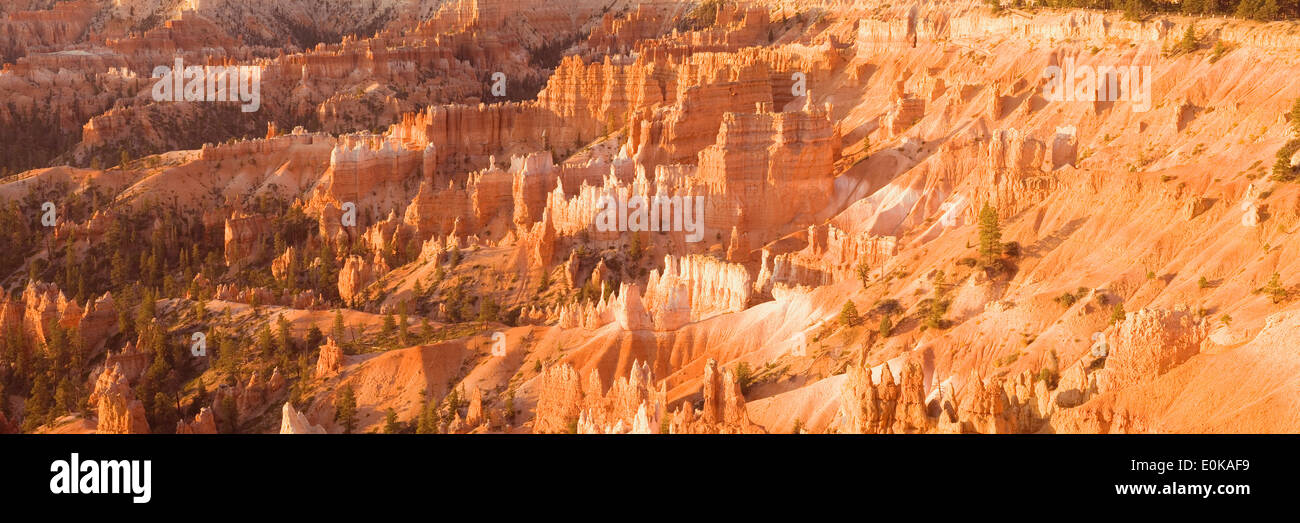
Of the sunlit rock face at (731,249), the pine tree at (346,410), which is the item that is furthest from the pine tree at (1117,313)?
the pine tree at (346,410)

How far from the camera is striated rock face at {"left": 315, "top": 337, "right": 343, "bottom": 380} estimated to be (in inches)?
2160

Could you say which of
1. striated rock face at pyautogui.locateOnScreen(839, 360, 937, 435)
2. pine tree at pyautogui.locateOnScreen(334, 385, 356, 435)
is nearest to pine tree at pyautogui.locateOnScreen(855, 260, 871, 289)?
striated rock face at pyautogui.locateOnScreen(839, 360, 937, 435)

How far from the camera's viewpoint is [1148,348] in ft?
110

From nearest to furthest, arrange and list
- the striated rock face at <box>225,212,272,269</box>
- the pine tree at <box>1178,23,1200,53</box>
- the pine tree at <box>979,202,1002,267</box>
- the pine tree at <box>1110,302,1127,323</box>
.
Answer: the pine tree at <box>1110,302,1127,323</box> → the pine tree at <box>979,202,1002,267</box> → the pine tree at <box>1178,23,1200,53</box> → the striated rock face at <box>225,212,272,269</box>

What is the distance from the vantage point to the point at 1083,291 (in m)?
44.6

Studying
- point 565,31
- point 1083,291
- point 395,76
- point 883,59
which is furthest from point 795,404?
point 565,31

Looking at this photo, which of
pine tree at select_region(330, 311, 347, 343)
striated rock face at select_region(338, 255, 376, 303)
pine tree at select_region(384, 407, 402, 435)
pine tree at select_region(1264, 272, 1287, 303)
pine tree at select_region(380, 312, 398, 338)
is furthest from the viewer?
striated rock face at select_region(338, 255, 376, 303)

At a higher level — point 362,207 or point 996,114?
point 996,114

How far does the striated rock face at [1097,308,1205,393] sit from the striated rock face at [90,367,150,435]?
105 ft

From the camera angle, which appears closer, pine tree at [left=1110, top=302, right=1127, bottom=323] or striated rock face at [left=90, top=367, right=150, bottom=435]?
pine tree at [left=1110, top=302, right=1127, bottom=323]

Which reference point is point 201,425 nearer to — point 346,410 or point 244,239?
point 346,410

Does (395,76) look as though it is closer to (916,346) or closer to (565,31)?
(565,31)

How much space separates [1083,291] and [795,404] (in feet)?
29.4

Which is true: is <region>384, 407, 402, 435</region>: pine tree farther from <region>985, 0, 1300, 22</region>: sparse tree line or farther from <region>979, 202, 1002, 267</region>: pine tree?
<region>985, 0, 1300, 22</region>: sparse tree line
